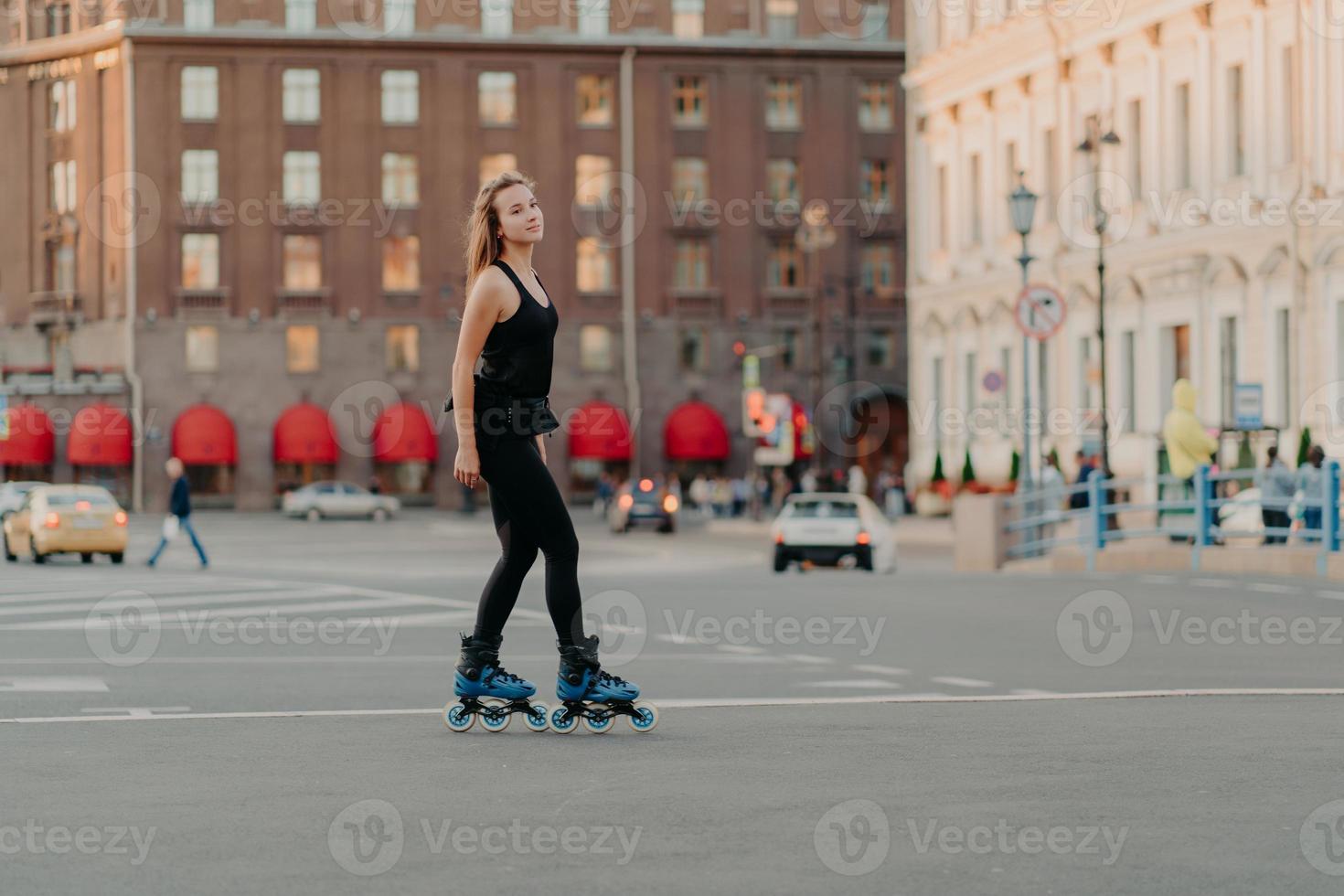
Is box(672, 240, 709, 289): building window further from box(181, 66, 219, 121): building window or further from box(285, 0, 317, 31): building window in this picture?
box(181, 66, 219, 121): building window

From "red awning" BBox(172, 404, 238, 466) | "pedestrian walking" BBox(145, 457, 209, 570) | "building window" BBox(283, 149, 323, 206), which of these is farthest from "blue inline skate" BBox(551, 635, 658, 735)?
"building window" BBox(283, 149, 323, 206)

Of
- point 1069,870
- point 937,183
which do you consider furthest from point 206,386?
point 1069,870

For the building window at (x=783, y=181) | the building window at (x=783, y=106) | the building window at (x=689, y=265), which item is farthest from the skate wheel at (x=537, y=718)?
the building window at (x=783, y=106)

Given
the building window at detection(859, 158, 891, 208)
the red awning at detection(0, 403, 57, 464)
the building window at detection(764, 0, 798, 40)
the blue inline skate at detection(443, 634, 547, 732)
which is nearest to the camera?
the blue inline skate at detection(443, 634, 547, 732)

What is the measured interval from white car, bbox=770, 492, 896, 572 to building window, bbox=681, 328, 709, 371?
50.5 m

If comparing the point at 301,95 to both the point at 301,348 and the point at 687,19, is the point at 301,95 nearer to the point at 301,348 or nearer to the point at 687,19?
the point at 301,348

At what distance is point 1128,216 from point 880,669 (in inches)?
1449

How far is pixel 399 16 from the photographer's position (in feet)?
269

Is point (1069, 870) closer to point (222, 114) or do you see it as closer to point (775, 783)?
point (775, 783)

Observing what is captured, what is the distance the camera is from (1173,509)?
2855cm

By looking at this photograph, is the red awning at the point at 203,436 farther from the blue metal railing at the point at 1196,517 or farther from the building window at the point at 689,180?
the blue metal railing at the point at 1196,517

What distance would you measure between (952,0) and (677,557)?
21631 mm

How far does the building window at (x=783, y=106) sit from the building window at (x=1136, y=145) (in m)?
35.6

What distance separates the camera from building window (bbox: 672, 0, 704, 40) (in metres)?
83.1
